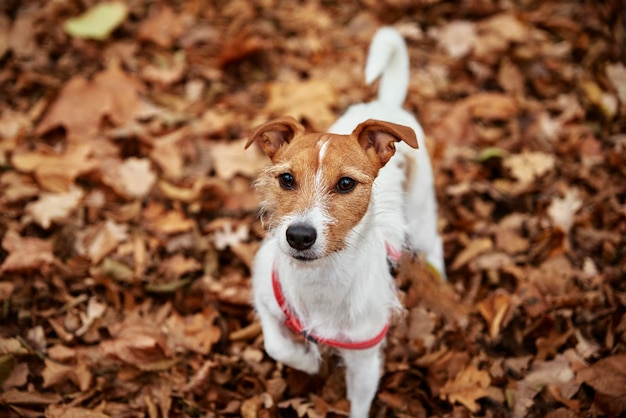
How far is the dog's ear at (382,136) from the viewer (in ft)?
9.76

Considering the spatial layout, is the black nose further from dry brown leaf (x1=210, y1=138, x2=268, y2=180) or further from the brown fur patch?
dry brown leaf (x1=210, y1=138, x2=268, y2=180)

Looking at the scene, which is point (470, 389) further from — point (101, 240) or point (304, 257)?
point (101, 240)

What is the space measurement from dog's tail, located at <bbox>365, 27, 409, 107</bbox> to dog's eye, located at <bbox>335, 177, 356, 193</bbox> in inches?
55.3

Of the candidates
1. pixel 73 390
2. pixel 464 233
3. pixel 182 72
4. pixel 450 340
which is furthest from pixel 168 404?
pixel 182 72

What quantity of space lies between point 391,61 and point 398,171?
107 centimetres

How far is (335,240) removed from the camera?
294cm

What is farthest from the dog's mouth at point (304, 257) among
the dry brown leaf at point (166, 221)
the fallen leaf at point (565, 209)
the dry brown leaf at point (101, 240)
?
the fallen leaf at point (565, 209)

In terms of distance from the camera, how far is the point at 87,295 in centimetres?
421

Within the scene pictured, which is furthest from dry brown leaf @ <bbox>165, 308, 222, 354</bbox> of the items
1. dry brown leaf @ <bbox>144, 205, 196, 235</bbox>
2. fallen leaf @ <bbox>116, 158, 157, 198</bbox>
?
fallen leaf @ <bbox>116, 158, 157, 198</bbox>

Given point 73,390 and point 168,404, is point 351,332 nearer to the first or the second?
point 168,404

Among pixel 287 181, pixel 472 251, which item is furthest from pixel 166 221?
pixel 472 251

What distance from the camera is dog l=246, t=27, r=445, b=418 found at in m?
2.95

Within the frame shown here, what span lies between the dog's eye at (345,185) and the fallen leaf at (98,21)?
14.6 feet

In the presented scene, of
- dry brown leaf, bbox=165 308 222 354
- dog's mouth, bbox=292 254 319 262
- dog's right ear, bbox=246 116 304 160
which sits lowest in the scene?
dry brown leaf, bbox=165 308 222 354
